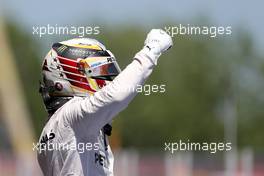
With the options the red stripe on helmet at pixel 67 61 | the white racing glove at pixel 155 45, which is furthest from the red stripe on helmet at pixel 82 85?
the white racing glove at pixel 155 45

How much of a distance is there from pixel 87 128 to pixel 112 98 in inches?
13.0

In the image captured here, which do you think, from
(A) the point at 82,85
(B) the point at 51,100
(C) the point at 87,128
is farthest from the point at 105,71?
(C) the point at 87,128

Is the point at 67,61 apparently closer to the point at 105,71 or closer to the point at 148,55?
the point at 105,71

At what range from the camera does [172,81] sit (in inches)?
1886

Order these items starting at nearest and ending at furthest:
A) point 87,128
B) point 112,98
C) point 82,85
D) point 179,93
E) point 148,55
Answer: point 112,98
point 148,55
point 87,128
point 82,85
point 179,93

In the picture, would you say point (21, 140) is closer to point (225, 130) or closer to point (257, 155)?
point (257, 155)

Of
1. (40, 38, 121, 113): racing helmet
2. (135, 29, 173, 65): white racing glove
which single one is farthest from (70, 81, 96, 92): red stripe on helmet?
(135, 29, 173, 65): white racing glove

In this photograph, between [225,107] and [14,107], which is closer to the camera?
[14,107]

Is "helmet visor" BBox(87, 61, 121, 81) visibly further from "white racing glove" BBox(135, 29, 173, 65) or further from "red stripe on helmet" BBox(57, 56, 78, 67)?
"white racing glove" BBox(135, 29, 173, 65)

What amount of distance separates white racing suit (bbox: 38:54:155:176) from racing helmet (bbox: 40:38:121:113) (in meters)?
0.12

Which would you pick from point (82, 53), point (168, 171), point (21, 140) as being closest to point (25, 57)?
point (21, 140)

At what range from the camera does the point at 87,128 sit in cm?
524

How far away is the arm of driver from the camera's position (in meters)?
4.97

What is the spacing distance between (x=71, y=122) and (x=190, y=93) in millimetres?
41430
